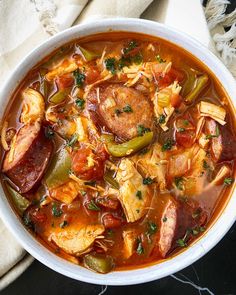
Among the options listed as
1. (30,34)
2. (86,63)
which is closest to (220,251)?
(86,63)

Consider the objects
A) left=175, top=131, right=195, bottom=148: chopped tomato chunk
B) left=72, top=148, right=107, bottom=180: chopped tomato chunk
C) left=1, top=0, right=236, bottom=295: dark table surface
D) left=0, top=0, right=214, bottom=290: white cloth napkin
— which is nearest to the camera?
left=72, top=148, right=107, bottom=180: chopped tomato chunk

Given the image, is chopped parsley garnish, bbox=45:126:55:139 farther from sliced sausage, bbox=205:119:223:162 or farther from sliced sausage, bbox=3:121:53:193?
sliced sausage, bbox=205:119:223:162

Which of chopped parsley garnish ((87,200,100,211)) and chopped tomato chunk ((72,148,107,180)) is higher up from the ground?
chopped tomato chunk ((72,148,107,180))

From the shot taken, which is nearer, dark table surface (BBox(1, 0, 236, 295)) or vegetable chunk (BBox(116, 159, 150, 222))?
vegetable chunk (BBox(116, 159, 150, 222))

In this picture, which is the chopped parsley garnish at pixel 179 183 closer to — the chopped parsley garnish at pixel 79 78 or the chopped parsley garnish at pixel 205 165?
the chopped parsley garnish at pixel 205 165

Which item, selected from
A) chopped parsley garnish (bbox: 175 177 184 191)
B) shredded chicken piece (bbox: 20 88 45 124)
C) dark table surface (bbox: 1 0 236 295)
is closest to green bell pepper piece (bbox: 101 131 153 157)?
chopped parsley garnish (bbox: 175 177 184 191)

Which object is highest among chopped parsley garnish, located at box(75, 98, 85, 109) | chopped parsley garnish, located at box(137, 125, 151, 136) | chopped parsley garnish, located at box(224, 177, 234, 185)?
chopped parsley garnish, located at box(75, 98, 85, 109)

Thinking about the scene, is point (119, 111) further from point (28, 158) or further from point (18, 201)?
point (18, 201)
